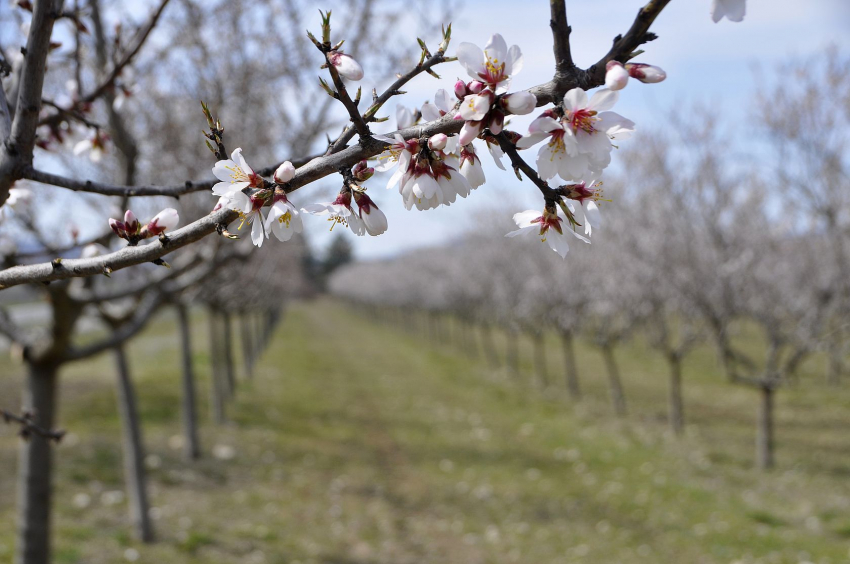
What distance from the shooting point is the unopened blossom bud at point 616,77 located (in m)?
1.14

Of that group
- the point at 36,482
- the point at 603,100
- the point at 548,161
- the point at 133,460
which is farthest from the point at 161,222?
the point at 133,460

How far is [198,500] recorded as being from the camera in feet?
25.6

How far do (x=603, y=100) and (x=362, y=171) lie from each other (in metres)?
0.58

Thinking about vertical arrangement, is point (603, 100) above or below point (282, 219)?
above

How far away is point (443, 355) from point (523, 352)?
14.1 ft

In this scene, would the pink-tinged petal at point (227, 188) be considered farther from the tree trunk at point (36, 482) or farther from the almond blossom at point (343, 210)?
the tree trunk at point (36, 482)

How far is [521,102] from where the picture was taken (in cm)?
119

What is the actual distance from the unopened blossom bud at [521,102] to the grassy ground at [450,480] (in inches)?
236

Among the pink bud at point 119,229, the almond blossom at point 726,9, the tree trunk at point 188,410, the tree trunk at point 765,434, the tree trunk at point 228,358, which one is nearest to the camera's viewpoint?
the almond blossom at point 726,9

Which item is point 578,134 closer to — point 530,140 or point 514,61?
point 530,140

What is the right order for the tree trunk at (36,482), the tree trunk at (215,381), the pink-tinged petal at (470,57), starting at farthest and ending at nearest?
the tree trunk at (215,381), the tree trunk at (36,482), the pink-tinged petal at (470,57)

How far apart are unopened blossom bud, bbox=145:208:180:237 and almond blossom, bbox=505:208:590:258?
2.80ft

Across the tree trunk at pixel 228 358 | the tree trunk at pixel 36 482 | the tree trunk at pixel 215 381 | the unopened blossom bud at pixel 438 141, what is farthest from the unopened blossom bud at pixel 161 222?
the tree trunk at pixel 228 358

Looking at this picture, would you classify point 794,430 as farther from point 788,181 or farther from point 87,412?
point 87,412
